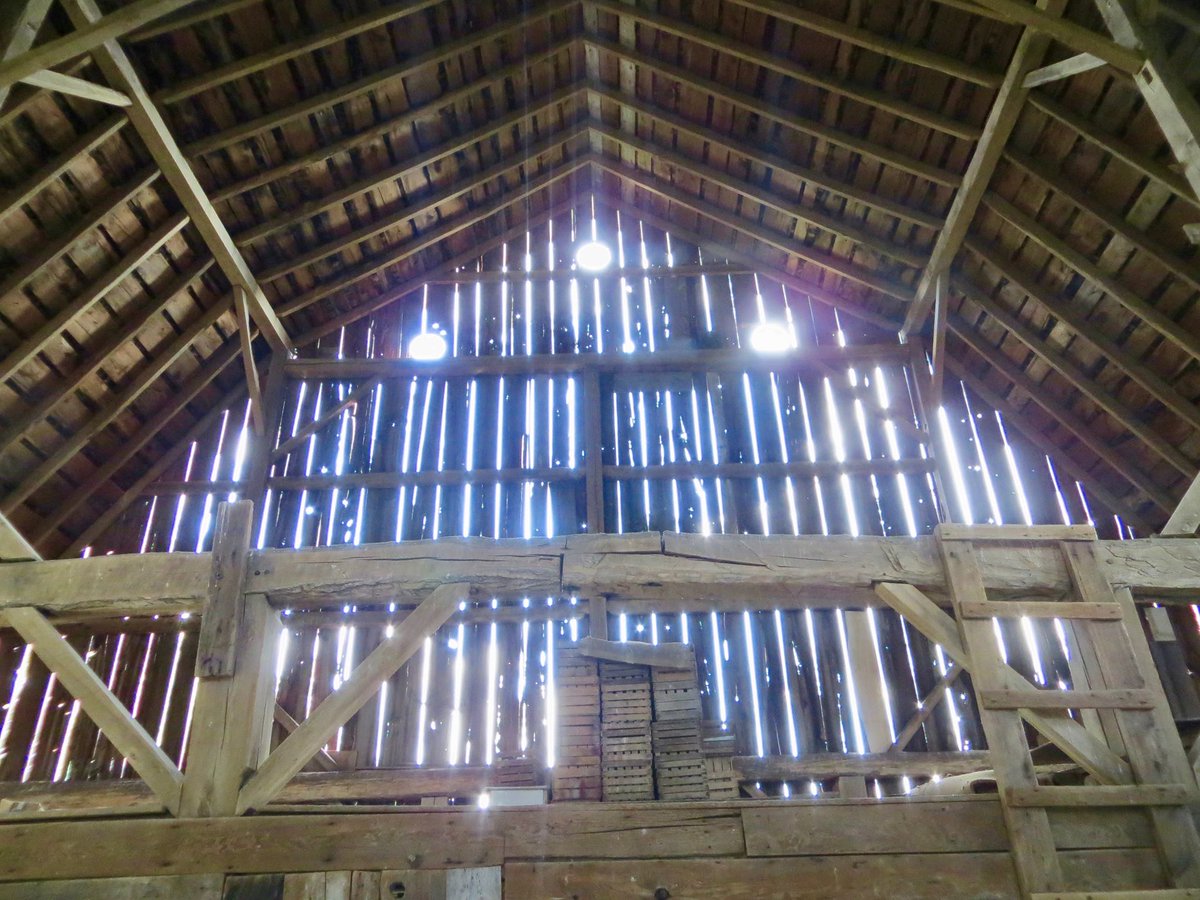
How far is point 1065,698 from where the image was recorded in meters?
4.32

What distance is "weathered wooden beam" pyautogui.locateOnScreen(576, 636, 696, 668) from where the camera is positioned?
521 centimetres

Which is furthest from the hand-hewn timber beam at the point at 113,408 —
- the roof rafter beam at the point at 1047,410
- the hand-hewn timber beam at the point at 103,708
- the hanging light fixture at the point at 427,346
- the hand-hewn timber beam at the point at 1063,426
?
the hand-hewn timber beam at the point at 1063,426

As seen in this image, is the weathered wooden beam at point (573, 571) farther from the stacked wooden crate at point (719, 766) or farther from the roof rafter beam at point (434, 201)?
the roof rafter beam at point (434, 201)

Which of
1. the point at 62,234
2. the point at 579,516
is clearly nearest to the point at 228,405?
the point at 62,234

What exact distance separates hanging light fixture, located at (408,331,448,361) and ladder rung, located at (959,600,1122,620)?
7.63m

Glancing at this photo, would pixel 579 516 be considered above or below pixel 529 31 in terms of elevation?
below

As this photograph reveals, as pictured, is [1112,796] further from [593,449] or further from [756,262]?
[756,262]

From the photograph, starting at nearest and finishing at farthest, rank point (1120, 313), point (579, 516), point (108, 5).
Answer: point (108, 5) → point (1120, 313) → point (579, 516)

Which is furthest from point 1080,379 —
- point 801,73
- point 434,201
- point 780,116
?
point 434,201

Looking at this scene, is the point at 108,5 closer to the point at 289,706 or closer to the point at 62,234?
the point at 62,234

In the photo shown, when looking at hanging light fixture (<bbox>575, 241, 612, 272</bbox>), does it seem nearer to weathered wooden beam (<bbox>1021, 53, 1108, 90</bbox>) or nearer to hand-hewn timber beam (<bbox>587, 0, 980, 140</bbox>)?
hand-hewn timber beam (<bbox>587, 0, 980, 140</bbox>)

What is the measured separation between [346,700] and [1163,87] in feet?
19.9

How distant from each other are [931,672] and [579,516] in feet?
12.8

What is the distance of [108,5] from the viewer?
6836mm
